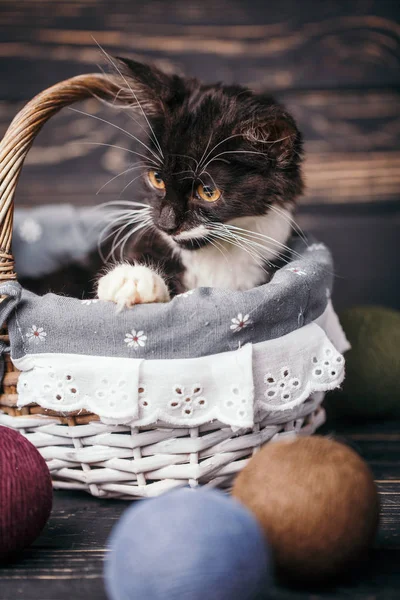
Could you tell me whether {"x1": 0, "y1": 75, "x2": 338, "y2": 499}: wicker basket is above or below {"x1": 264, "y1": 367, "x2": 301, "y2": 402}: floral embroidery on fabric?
below

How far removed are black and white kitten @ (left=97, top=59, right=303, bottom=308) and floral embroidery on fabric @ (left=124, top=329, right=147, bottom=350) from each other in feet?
0.42

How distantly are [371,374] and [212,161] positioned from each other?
603 mm

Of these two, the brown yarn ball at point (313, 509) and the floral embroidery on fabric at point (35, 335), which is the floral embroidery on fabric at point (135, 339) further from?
the brown yarn ball at point (313, 509)

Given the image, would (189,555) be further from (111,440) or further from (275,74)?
(275,74)

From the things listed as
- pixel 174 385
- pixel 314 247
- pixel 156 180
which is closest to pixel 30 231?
pixel 156 180

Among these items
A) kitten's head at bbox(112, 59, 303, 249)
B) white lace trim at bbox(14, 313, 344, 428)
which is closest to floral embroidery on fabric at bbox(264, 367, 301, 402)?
white lace trim at bbox(14, 313, 344, 428)

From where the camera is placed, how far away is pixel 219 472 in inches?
42.5

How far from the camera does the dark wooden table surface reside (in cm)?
84

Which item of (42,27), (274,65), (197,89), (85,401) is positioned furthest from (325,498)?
(42,27)

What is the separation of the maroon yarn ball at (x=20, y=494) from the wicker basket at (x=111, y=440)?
0.46 feet

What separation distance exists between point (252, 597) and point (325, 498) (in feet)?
0.48

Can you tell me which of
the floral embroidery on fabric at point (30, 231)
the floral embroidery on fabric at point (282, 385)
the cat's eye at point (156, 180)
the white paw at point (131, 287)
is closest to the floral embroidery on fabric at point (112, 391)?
the white paw at point (131, 287)

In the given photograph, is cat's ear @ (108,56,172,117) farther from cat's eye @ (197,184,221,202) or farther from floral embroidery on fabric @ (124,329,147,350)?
floral embroidery on fabric @ (124,329,147,350)

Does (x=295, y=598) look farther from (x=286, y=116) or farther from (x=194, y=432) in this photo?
(x=286, y=116)
